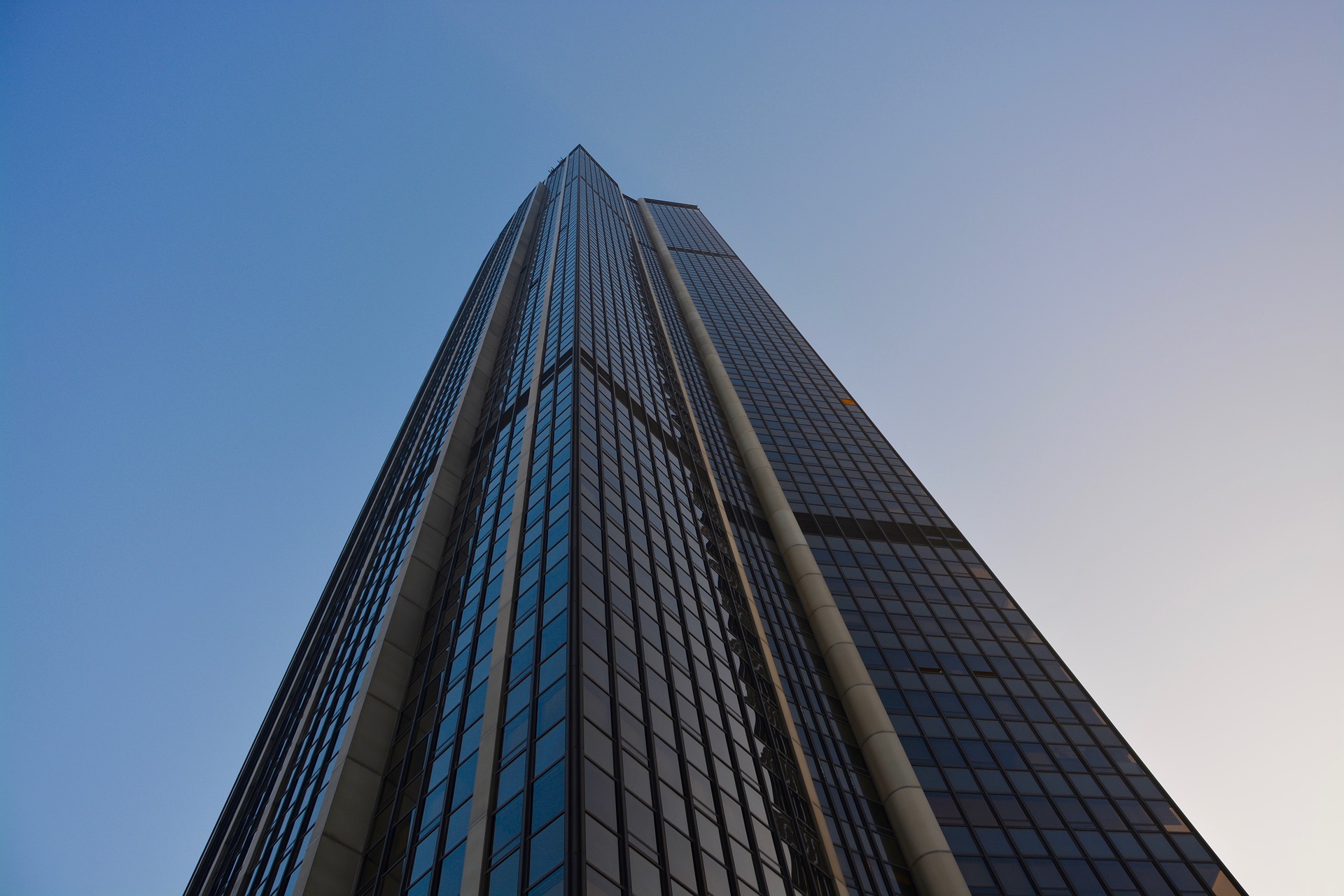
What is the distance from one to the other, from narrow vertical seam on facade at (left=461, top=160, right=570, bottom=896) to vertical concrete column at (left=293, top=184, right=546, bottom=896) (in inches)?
248

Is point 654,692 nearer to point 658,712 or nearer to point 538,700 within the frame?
point 658,712

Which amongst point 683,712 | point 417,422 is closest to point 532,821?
point 683,712

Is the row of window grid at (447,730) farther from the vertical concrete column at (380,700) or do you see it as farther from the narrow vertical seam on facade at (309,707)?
the narrow vertical seam on facade at (309,707)

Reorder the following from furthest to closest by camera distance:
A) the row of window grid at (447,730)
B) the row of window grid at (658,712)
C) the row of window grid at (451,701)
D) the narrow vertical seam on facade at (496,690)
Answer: the row of window grid at (451,701)
the row of window grid at (447,730)
the row of window grid at (658,712)
the narrow vertical seam on facade at (496,690)

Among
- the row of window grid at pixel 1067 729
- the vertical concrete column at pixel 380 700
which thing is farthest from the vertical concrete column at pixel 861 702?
the vertical concrete column at pixel 380 700

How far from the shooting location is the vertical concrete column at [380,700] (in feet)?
84.8

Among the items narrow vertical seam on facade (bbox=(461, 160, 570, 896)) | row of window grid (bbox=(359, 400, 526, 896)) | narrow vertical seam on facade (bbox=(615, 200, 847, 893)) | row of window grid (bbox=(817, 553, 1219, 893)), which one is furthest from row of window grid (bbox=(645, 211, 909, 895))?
row of window grid (bbox=(359, 400, 526, 896))

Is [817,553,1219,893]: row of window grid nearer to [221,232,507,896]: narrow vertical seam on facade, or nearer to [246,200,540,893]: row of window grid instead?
[246,200,540,893]: row of window grid

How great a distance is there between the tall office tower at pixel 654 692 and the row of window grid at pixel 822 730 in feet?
0.56

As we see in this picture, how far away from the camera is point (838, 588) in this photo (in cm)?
5125

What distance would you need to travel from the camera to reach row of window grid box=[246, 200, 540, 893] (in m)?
30.5

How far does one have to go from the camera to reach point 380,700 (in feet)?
108

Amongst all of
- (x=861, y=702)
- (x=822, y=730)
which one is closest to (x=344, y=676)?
(x=822, y=730)

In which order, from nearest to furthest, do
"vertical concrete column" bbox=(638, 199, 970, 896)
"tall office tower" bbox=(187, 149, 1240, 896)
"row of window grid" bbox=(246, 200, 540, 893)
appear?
1. "tall office tower" bbox=(187, 149, 1240, 896)
2. "row of window grid" bbox=(246, 200, 540, 893)
3. "vertical concrete column" bbox=(638, 199, 970, 896)
